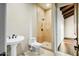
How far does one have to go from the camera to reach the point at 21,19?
163 centimetres

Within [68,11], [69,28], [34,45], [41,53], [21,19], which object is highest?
[68,11]

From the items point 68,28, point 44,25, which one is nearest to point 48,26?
point 44,25

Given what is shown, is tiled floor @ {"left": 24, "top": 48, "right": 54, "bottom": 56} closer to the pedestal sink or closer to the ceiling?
the pedestal sink

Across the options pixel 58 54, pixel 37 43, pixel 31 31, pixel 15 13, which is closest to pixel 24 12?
pixel 15 13

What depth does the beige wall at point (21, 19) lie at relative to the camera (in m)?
1.58

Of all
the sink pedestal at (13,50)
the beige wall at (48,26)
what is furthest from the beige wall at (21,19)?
the beige wall at (48,26)

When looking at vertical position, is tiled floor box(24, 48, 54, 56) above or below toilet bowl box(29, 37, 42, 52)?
below

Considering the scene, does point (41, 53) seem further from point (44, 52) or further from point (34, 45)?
point (34, 45)

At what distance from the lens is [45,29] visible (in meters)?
1.65

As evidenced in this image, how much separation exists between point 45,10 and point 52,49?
23.0 inches

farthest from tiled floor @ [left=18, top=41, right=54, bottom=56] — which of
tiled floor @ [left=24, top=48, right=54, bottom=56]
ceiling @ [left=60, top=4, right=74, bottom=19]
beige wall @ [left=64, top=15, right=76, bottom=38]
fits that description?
ceiling @ [left=60, top=4, right=74, bottom=19]

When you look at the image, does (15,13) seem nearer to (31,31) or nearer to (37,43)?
(31,31)

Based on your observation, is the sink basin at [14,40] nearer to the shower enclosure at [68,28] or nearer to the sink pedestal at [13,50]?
the sink pedestal at [13,50]

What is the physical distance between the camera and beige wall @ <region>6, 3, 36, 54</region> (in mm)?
1584
